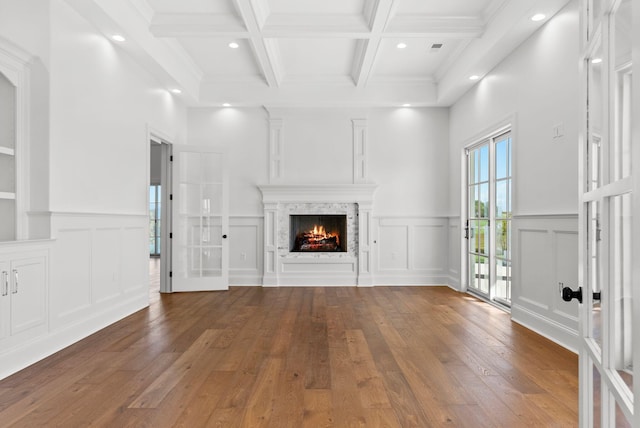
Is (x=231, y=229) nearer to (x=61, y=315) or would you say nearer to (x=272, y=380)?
(x=61, y=315)

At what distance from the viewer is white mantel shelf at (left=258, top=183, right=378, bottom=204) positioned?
6109 mm

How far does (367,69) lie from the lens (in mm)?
5219

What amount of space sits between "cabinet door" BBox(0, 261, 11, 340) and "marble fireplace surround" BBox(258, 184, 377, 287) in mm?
3726

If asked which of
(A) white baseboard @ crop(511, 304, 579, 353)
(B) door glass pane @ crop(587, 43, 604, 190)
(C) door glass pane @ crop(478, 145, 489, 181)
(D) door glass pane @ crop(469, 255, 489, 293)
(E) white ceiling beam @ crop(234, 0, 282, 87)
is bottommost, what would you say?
(A) white baseboard @ crop(511, 304, 579, 353)

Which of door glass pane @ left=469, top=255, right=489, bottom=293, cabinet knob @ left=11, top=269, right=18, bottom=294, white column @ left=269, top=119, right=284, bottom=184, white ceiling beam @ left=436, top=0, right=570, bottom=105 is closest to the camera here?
cabinet knob @ left=11, top=269, right=18, bottom=294

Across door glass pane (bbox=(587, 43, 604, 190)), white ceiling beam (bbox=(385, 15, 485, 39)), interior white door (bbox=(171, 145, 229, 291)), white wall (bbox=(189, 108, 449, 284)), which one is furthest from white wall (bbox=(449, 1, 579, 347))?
interior white door (bbox=(171, 145, 229, 291))

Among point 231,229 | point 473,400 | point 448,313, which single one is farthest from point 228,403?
point 231,229

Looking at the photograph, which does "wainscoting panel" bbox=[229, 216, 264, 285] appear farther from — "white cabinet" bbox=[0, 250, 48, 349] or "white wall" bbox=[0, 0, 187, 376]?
"white cabinet" bbox=[0, 250, 48, 349]

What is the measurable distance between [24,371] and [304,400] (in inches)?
77.9

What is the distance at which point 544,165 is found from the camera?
3592mm

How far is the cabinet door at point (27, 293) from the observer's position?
2.68m

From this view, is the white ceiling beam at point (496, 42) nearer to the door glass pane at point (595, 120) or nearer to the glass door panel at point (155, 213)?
the door glass pane at point (595, 120)

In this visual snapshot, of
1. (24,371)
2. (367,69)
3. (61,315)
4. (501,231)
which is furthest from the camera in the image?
(367,69)

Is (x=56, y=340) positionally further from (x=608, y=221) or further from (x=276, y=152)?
(x=276, y=152)
